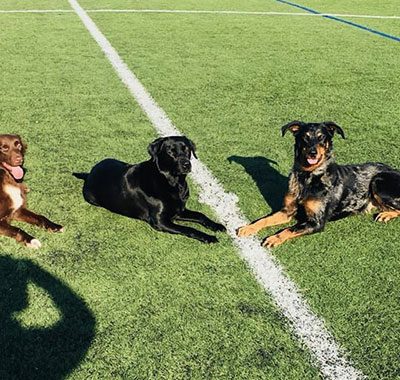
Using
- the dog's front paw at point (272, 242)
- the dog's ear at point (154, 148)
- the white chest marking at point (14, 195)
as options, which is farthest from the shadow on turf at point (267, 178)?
the white chest marking at point (14, 195)

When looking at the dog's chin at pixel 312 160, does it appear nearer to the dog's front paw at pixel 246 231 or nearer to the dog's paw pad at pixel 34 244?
the dog's front paw at pixel 246 231

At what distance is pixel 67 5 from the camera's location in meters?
16.3

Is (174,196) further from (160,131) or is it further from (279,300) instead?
(160,131)

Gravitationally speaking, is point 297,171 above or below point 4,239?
above

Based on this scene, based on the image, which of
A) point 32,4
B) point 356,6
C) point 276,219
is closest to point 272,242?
point 276,219

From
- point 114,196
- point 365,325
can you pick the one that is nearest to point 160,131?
point 114,196

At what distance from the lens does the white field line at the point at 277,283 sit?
9.69 ft

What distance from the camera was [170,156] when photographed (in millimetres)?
4426

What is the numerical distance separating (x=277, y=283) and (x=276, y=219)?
892 mm

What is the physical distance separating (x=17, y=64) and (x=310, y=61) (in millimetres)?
5894

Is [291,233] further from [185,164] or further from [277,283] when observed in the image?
[185,164]

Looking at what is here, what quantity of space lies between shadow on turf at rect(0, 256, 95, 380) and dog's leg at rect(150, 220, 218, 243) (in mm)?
1058

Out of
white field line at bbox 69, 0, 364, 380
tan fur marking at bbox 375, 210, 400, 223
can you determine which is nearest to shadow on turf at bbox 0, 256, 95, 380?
white field line at bbox 69, 0, 364, 380

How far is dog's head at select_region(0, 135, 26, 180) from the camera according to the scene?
437 cm
